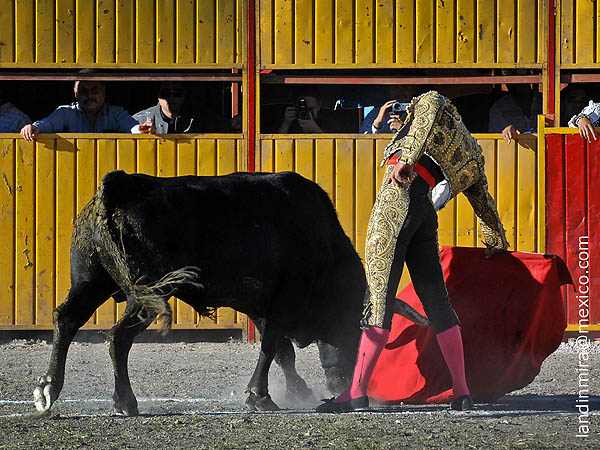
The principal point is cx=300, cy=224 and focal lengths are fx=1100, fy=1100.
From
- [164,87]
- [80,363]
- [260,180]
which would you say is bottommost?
[80,363]

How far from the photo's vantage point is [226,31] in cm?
877

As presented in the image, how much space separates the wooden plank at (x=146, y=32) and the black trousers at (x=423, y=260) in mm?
3817

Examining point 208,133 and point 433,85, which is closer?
point 208,133

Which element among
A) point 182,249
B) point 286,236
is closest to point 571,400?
point 286,236

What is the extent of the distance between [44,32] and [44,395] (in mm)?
4050

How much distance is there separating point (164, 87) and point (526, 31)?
9.79ft

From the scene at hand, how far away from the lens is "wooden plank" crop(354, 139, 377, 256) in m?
8.72

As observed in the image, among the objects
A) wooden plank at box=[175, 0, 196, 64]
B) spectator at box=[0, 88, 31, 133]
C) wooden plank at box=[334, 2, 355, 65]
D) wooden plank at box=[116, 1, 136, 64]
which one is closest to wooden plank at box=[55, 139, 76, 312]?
spectator at box=[0, 88, 31, 133]

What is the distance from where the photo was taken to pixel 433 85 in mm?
9578

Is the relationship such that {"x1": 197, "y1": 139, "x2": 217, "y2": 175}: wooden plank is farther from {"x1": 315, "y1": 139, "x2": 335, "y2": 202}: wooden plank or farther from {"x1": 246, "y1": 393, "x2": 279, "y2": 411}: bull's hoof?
{"x1": 246, "y1": 393, "x2": 279, "y2": 411}: bull's hoof

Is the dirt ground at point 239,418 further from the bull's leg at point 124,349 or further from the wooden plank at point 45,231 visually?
the wooden plank at point 45,231

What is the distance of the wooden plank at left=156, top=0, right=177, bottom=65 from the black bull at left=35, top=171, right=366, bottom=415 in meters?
2.81

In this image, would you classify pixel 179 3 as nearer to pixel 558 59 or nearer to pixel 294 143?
pixel 294 143

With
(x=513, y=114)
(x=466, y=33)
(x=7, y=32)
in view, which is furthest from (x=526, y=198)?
(x=7, y=32)
